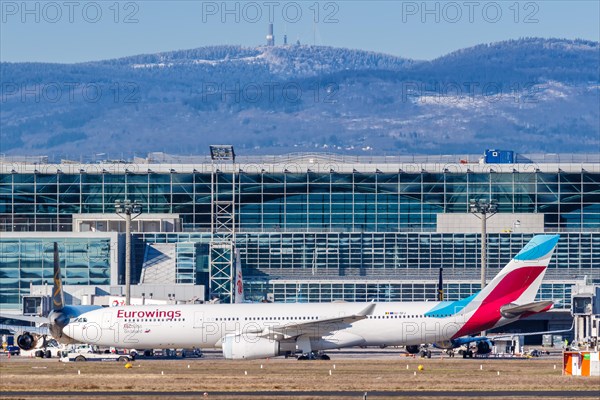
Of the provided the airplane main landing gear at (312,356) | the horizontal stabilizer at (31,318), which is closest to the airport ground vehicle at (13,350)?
the horizontal stabilizer at (31,318)

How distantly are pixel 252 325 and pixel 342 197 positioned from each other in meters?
81.1

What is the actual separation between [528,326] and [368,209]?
38.9 metres

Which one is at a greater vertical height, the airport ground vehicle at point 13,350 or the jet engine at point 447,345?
the jet engine at point 447,345

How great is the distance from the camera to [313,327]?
106 meters

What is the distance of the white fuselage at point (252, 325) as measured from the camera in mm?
106750

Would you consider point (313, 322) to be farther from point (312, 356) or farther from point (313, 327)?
point (312, 356)

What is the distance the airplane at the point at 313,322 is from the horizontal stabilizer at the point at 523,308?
7cm

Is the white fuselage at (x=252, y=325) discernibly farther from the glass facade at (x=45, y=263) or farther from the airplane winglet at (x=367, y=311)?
the glass facade at (x=45, y=263)

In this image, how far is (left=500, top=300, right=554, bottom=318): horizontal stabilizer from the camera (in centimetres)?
10638

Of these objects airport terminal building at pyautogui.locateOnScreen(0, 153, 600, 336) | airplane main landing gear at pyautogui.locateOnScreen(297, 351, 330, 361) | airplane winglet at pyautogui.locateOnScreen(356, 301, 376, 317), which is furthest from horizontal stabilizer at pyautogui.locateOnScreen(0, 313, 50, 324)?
airplane winglet at pyautogui.locateOnScreen(356, 301, 376, 317)

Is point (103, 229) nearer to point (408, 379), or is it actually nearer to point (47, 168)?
point (47, 168)

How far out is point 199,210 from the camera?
187000 mm

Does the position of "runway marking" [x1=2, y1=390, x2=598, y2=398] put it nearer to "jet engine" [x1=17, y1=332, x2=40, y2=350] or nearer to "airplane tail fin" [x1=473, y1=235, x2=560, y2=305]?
"airplane tail fin" [x1=473, y1=235, x2=560, y2=305]

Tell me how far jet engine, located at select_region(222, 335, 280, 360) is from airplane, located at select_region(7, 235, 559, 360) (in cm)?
7
